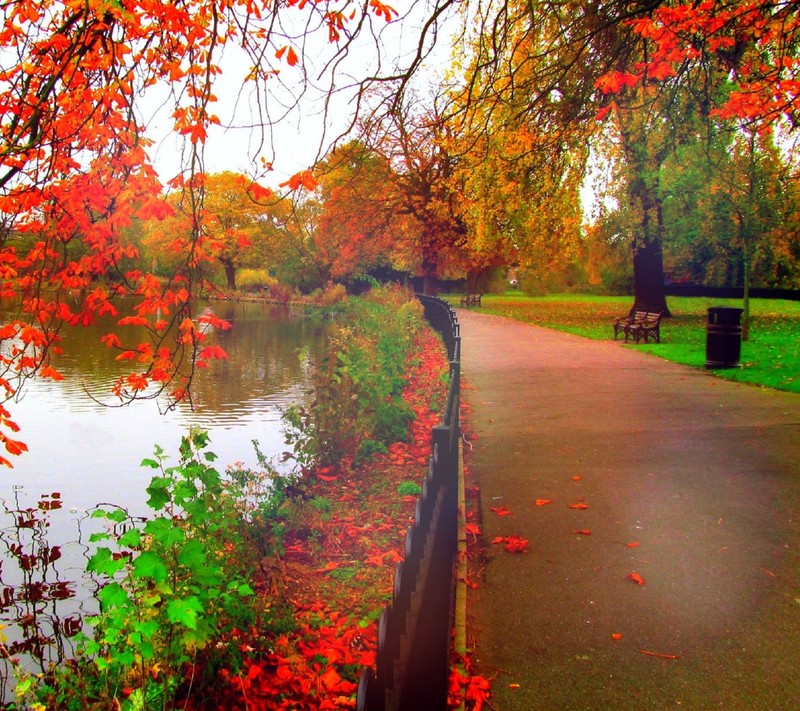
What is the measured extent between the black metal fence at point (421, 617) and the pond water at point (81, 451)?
11.3 ft

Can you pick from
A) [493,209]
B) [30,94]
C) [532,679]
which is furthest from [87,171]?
[493,209]

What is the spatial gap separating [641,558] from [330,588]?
96.5 inches

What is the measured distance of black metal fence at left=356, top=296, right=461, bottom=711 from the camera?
2305 millimetres

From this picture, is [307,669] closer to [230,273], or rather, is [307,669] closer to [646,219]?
[646,219]

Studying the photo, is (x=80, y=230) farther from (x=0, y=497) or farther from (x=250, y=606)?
(x=250, y=606)

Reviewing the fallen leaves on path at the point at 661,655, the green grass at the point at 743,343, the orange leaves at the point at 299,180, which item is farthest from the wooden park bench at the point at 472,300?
the fallen leaves on path at the point at 661,655

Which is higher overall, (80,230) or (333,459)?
(80,230)

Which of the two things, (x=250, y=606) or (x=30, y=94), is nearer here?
(x=250, y=606)

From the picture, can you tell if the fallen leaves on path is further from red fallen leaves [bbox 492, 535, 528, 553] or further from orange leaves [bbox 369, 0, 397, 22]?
orange leaves [bbox 369, 0, 397, 22]

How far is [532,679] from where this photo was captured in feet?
12.6

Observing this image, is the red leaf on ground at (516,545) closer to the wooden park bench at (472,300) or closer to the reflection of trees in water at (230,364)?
the reflection of trees in water at (230,364)

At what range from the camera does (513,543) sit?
5594mm

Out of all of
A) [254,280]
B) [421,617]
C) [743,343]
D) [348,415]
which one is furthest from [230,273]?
[421,617]

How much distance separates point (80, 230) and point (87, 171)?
1810 mm
